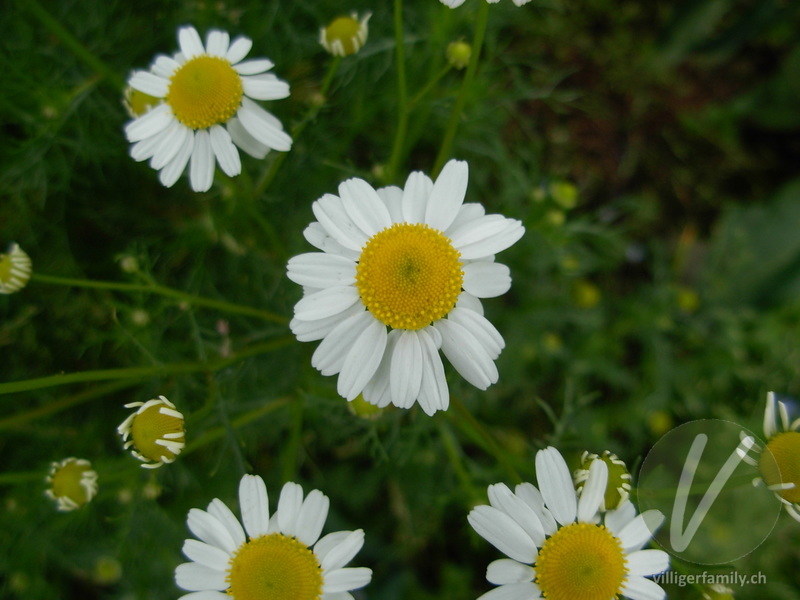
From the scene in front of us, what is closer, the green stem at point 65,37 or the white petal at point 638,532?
the white petal at point 638,532

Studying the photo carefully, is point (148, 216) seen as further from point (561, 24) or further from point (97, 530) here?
point (561, 24)

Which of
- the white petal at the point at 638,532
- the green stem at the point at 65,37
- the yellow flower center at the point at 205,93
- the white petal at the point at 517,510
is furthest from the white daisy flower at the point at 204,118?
the white petal at the point at 638,532

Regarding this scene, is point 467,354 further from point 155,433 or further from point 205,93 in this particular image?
point 205,93

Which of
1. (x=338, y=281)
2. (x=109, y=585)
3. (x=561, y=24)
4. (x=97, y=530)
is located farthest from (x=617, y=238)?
(x=109, y=585)

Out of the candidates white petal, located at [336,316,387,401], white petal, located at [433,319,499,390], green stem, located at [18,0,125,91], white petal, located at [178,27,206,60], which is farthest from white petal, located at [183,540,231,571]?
green stem, located at [18,0,125,91]

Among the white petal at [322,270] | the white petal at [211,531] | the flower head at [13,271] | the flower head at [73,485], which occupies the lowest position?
the white petal at [211,531]

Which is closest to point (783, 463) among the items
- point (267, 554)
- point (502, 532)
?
point (502, 532)

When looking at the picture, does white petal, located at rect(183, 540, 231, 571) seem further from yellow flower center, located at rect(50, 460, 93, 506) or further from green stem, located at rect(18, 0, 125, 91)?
green stem, located at rect(18, 0, 125, 91)

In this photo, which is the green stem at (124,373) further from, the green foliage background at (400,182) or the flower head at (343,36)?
the flower head at (343,36)
